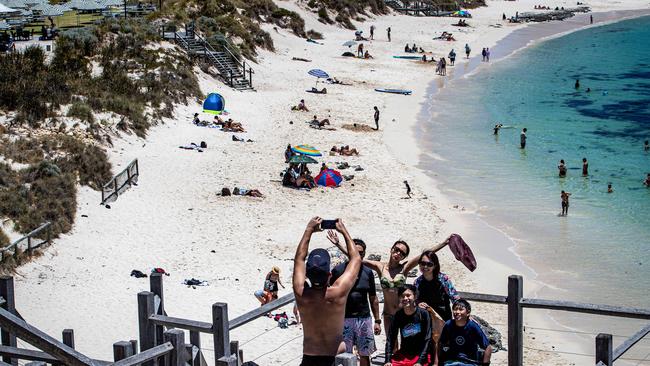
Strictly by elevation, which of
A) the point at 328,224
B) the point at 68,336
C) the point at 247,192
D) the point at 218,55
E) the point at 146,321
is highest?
the point at 218,55

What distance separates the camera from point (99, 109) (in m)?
30.6

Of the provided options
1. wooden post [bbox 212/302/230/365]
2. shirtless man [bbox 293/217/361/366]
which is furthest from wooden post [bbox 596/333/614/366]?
wooden post [bbox 212/302/230/365]

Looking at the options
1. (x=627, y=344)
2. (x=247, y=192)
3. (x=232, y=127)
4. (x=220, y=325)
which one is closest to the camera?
(x=220, y=325)

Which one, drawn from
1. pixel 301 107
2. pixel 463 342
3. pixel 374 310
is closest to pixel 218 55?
pixel 301 107

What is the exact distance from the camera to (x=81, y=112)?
1153 inches

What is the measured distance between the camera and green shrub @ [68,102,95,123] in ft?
95.5

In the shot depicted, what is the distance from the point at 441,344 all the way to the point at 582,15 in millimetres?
98552

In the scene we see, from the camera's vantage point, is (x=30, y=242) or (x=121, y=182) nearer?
(x=30, y=242)

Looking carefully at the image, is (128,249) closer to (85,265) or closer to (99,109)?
(85,265)

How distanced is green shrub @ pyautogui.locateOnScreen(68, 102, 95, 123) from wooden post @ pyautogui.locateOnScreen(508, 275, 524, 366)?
23.0 metres

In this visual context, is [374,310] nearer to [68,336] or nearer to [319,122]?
[68,336]

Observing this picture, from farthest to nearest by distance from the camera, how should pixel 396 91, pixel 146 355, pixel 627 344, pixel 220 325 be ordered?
pixel 396 91 → pixel 627 344 → pixel 220 325 → pixel 146 355

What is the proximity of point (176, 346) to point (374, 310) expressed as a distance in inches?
86.0

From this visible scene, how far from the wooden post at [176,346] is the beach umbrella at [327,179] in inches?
822
